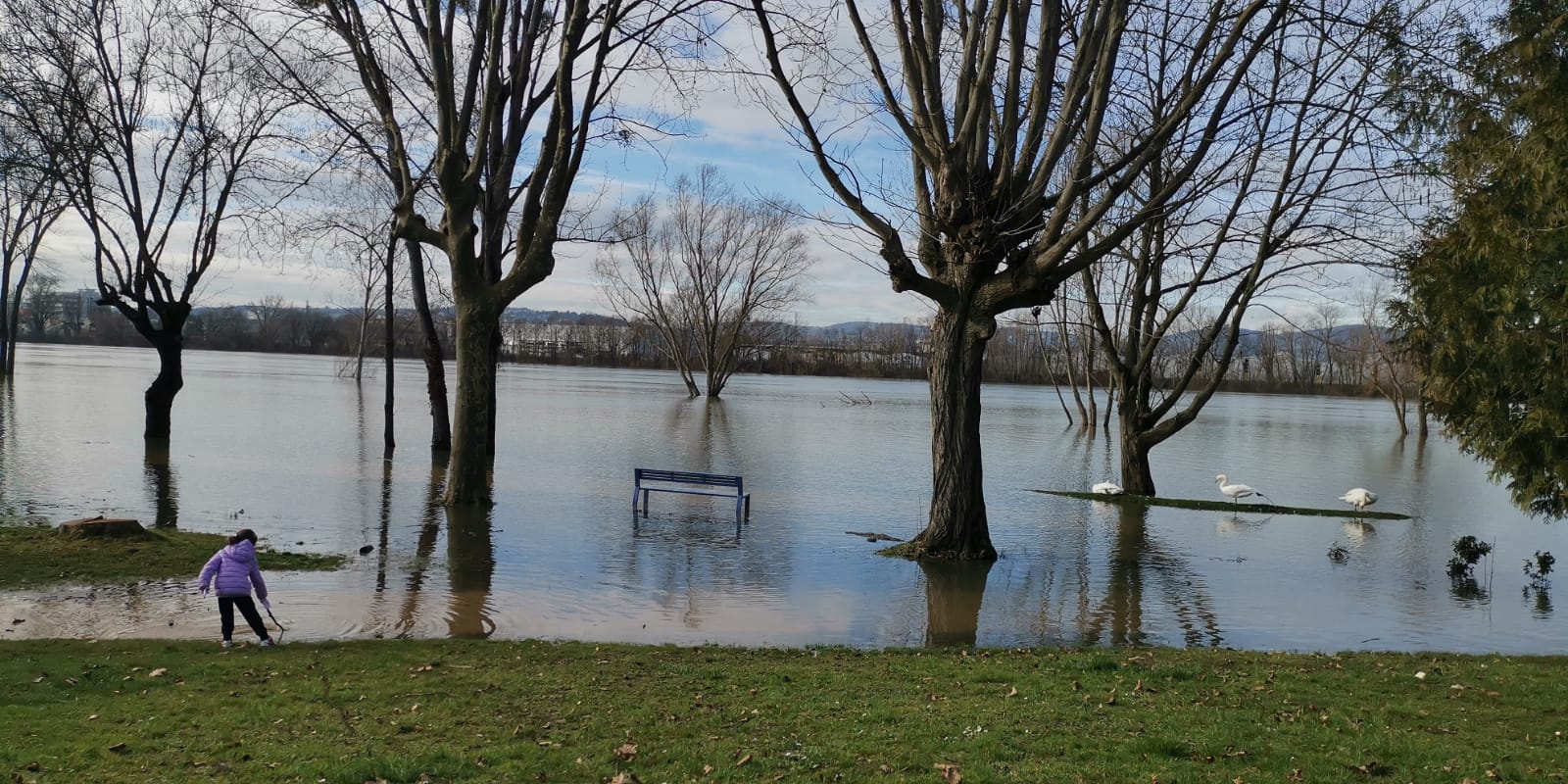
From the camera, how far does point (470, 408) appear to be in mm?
15383

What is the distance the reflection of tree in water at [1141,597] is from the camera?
33.2ft

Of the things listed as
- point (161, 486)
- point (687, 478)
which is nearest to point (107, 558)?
point (161, 486)

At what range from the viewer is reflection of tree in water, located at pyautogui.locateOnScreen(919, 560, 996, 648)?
9875mm

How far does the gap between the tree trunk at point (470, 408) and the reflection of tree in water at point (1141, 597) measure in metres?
8.92

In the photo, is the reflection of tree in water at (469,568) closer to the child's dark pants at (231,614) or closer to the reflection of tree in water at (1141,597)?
the child's dark pants at (231,614)

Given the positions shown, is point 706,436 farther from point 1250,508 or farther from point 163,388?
point 1250,508

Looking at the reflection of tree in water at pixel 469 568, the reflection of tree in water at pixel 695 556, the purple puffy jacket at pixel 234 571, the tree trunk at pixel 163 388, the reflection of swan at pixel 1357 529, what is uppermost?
the tree trunk at pixel 163 388

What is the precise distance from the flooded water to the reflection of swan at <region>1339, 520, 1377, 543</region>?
95 mm

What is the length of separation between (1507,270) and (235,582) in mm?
11815

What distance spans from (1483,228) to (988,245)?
16.0ft

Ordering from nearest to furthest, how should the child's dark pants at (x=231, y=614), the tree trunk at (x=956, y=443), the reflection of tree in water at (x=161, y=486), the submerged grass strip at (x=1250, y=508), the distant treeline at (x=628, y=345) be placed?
the child's dark pants at (x=231, y=614), the tree trunk at (x=956, y=443), the reflection of tree in water at (x=161, y=486), the submerged grass strip at (x=1250, y=508), the distant treeline at (x=628, y=345)

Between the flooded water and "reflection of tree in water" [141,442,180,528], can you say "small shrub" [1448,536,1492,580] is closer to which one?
the flooded water

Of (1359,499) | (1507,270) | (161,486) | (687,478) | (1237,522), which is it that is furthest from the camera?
(1359,499)

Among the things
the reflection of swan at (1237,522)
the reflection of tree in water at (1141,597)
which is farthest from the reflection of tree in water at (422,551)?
the reflection of swan at (1237,522)
